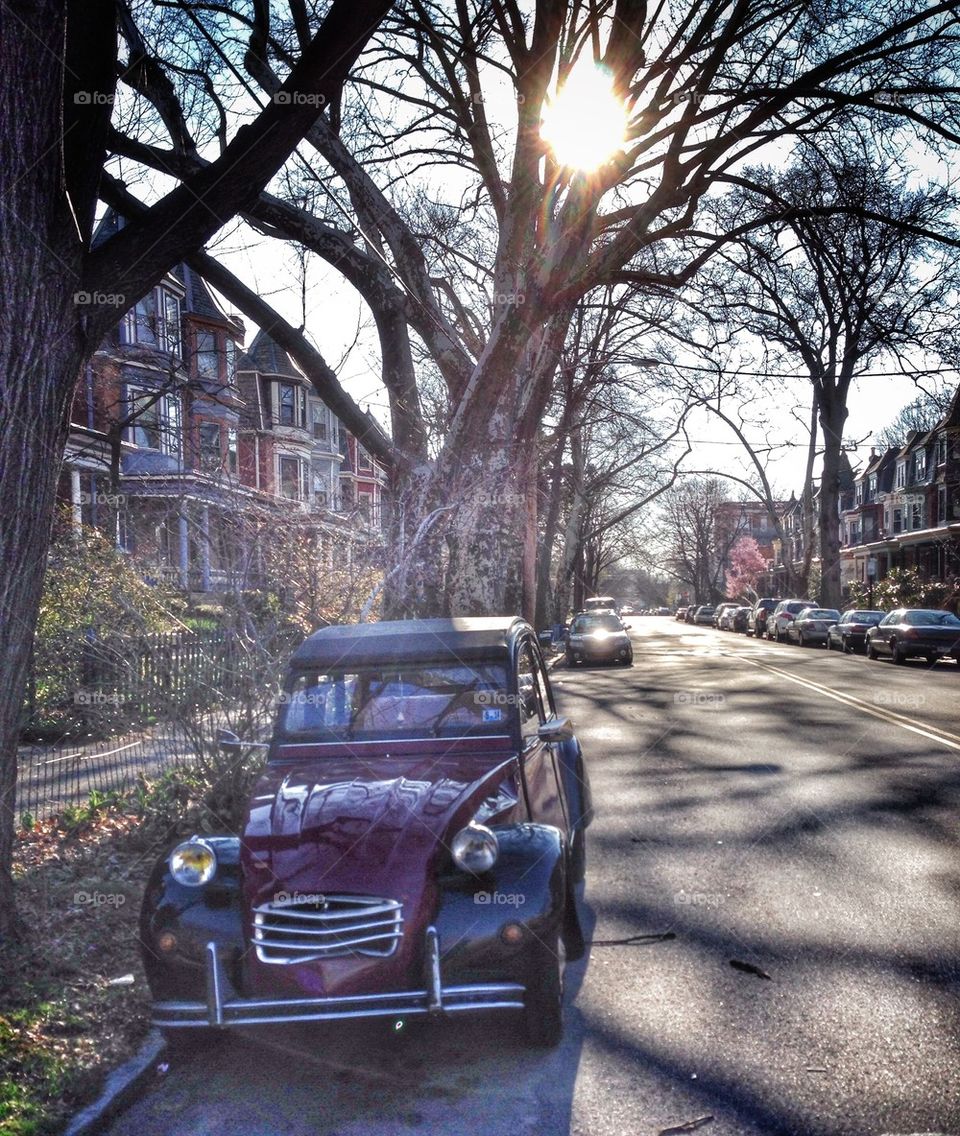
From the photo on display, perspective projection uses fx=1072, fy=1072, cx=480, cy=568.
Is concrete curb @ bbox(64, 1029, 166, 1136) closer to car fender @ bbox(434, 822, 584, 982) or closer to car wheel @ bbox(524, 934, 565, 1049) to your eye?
car fender @ bbox(434, 822, 584, 982)

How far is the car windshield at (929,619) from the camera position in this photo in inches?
1183

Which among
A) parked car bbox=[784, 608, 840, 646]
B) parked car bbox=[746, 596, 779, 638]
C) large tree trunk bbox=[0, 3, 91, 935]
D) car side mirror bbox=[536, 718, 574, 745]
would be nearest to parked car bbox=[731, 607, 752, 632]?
parked car bbox=[746, 596, 779, 638]

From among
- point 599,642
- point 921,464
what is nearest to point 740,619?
point 921,464

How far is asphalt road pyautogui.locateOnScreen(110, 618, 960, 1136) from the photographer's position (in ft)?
13.0

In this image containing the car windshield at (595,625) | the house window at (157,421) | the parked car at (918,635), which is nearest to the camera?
the house window at (157,421)

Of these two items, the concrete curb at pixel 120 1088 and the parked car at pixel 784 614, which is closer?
the concrete curb at pixel 120 1088

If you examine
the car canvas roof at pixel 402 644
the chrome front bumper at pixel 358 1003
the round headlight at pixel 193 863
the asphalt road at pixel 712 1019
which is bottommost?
the asphalt road at pixel 712 1019

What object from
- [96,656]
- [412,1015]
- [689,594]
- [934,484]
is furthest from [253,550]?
[689,594]

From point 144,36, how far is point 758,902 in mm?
9082

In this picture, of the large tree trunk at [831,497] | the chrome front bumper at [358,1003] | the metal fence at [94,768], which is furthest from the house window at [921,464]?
the chrome front bumper at [358,1003]

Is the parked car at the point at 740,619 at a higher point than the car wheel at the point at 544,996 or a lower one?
higher

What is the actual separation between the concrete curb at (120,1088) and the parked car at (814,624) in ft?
129

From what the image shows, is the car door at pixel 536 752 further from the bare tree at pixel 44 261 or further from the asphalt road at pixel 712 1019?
the bare tree at pixel 44 261

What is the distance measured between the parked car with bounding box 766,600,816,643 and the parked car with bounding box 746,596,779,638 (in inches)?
Answer: 123
